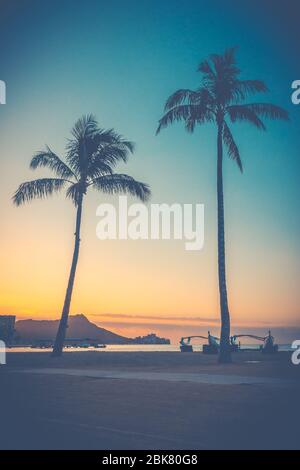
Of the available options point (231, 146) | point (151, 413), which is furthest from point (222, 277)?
point (151, 413)

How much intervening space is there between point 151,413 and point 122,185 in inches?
868

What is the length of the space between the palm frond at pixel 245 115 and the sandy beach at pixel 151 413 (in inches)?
599

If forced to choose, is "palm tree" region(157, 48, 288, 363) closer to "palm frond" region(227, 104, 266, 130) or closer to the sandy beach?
"palm frond" region(227, 104, 266, 130)

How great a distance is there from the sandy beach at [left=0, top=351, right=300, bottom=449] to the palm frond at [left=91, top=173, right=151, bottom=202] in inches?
642

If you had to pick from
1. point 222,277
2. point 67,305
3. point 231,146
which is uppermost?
point 231,146

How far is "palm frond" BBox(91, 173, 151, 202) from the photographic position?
30531 mm

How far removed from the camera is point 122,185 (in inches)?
1212

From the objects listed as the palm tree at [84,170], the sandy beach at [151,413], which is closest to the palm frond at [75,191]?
the palm tree at [84,170]

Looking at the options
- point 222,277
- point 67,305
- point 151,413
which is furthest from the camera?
point 67,305

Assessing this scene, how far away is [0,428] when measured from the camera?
8219 mm

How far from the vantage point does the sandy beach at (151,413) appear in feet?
23.9

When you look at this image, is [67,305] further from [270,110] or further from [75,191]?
[270,110]
